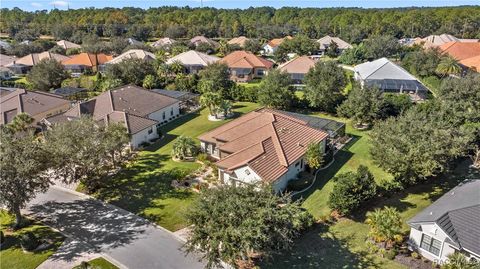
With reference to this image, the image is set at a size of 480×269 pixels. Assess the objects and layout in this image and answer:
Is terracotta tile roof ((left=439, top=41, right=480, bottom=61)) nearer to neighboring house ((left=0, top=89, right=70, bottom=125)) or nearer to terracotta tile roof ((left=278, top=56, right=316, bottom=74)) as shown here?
terracotta tile roof ((left=278, top=56, right=316, bottom=74))

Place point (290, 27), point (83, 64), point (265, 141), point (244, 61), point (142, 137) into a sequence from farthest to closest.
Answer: point (290, 27) → point (83, 64) → point (244, 61) → point (142, 137) → point (265, 141)

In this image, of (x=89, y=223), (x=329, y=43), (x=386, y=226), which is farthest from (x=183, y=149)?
(x=329, y=43)

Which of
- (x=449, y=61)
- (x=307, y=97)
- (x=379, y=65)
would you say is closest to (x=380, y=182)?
(x=307, y=97)

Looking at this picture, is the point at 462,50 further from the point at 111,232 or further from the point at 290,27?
the point at 290,27

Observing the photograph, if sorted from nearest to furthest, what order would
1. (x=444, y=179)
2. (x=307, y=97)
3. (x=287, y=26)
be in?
(x=444, y=179) < (x=307, y=97) < (x=287, y=26)

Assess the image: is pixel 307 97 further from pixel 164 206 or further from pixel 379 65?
pixel 164 206

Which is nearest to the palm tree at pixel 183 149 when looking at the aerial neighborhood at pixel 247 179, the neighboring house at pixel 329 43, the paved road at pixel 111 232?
the aerial neighborhood at pixel 247 179
